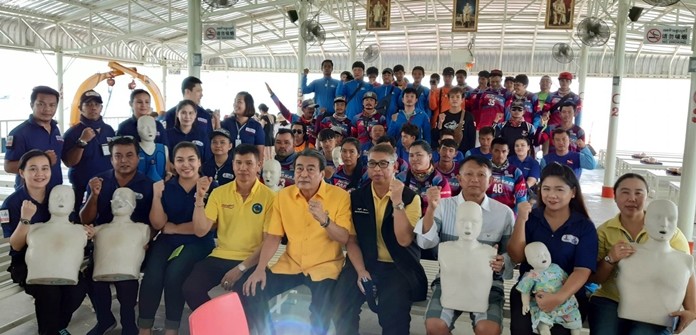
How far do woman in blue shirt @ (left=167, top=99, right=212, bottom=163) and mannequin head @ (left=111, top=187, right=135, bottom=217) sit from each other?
1139mm

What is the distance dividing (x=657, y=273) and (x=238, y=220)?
2.26 m

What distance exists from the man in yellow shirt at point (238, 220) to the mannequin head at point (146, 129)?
0.96 metres

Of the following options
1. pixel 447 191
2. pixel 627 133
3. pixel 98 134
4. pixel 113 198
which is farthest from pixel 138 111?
pixel 627 133

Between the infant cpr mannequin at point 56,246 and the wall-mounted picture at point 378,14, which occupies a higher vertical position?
the wall-mounted picture at point 378,14

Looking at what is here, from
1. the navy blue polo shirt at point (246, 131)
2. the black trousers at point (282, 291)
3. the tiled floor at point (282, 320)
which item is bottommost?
the tiled floor at point (282, 320)

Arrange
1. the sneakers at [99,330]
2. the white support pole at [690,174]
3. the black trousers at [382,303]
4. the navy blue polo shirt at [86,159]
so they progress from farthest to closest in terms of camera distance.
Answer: the white support pole at [690,174]
the navy blue polo shirt at [86,159]
the sneakers at [99,330]
the black trousers at [382,303]

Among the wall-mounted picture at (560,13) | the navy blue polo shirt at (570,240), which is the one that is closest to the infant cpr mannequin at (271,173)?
the navy blue polo shirt at (570,240)

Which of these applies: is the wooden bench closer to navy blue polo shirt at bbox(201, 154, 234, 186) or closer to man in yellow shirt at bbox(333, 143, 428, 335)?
navy blue polo shirt at bbox(201, 154, 234, 186)

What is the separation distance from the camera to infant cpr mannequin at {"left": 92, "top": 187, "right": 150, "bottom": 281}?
10.1 ft

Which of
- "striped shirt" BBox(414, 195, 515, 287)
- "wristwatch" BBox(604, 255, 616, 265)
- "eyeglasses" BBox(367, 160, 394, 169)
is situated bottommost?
"wristwatch" BBox(604, 255, 616, 265)

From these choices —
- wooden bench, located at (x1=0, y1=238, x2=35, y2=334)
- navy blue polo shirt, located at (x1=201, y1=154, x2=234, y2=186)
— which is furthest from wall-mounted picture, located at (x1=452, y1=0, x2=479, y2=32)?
wooden bench, located at (x1=0, y1=238, x2=35, y2=334)

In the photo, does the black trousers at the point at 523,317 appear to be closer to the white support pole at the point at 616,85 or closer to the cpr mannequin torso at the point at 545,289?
the cpr mannequin torso at the point at 545,289

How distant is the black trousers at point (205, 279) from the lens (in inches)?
122

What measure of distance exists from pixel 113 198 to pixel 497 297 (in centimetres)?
229
